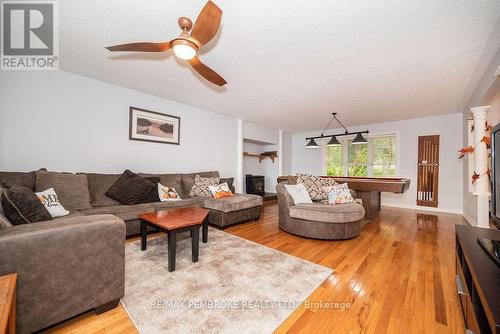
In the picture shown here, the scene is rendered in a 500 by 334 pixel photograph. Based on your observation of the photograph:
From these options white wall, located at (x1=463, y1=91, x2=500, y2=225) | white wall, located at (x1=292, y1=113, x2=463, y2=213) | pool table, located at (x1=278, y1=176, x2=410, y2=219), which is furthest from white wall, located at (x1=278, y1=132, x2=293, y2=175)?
white wall, located at (x1=463, y1=91, x2=500, y2=225)

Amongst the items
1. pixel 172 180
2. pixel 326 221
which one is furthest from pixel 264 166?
pixel 326 221

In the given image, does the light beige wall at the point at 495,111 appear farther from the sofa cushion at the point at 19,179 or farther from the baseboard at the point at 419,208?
the sofa cushion at the point at 19,179

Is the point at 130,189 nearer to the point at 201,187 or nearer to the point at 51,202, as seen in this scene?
the point at 51,202

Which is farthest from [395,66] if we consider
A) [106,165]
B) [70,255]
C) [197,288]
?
[106,165]

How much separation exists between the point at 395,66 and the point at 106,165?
4715mm

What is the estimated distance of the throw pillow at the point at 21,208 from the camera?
1.50 m

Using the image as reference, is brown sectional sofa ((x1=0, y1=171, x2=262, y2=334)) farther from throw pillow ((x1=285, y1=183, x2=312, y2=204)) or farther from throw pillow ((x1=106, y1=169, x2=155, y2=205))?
throw pillow ((x1=285, y1=183, x2=312, y2=204))

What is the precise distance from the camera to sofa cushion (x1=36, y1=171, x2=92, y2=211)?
2.50 meters

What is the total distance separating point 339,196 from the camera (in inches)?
129

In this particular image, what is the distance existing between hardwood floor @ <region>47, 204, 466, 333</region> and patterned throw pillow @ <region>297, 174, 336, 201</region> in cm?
88

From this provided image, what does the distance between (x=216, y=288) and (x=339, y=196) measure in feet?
8.01

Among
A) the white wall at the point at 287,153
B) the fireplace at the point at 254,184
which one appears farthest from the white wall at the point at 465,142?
the fireplace at the point at 254,184

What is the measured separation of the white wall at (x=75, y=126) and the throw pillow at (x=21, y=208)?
1.69 metres

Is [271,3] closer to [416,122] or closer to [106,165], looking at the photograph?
[106,165]
